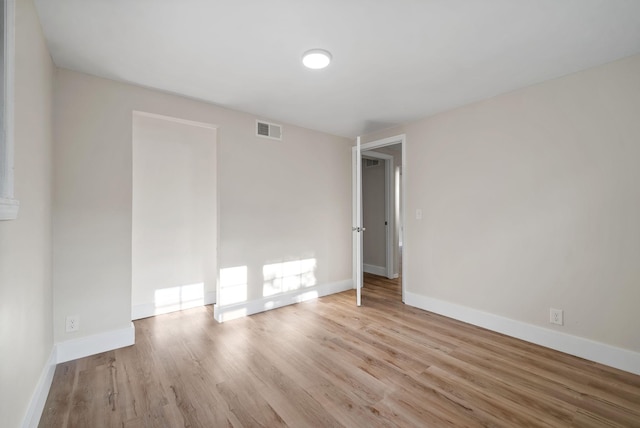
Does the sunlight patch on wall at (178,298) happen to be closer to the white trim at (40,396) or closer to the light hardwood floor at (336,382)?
the light hardwood floor at (336,382)

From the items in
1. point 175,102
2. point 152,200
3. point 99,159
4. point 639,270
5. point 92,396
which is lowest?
point 92,396

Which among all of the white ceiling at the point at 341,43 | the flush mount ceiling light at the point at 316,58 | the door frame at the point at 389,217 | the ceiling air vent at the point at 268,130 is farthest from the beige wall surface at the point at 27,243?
the door frame at the point at 389,217

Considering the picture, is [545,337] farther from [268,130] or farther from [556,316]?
[268,130]

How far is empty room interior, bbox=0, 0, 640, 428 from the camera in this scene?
170 centimetres

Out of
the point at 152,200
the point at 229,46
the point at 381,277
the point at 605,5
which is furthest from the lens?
the point at 381,277

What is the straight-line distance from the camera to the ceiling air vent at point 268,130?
139 inches

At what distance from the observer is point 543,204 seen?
261 centimetres

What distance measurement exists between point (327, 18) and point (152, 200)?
2924mm

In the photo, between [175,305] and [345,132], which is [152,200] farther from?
[345,132]

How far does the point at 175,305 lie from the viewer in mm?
3594

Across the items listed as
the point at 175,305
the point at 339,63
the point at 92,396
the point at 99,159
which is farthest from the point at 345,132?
the point at 92,396

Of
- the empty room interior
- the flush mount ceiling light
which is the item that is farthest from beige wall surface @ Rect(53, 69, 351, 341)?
the flush mount ceiling light

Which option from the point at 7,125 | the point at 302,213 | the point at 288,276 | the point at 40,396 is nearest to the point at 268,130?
the point at 302,213

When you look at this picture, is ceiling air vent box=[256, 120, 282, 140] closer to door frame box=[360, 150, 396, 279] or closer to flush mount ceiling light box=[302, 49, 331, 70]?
flush mount ceiling light box=[302, 49, 331, 70]
